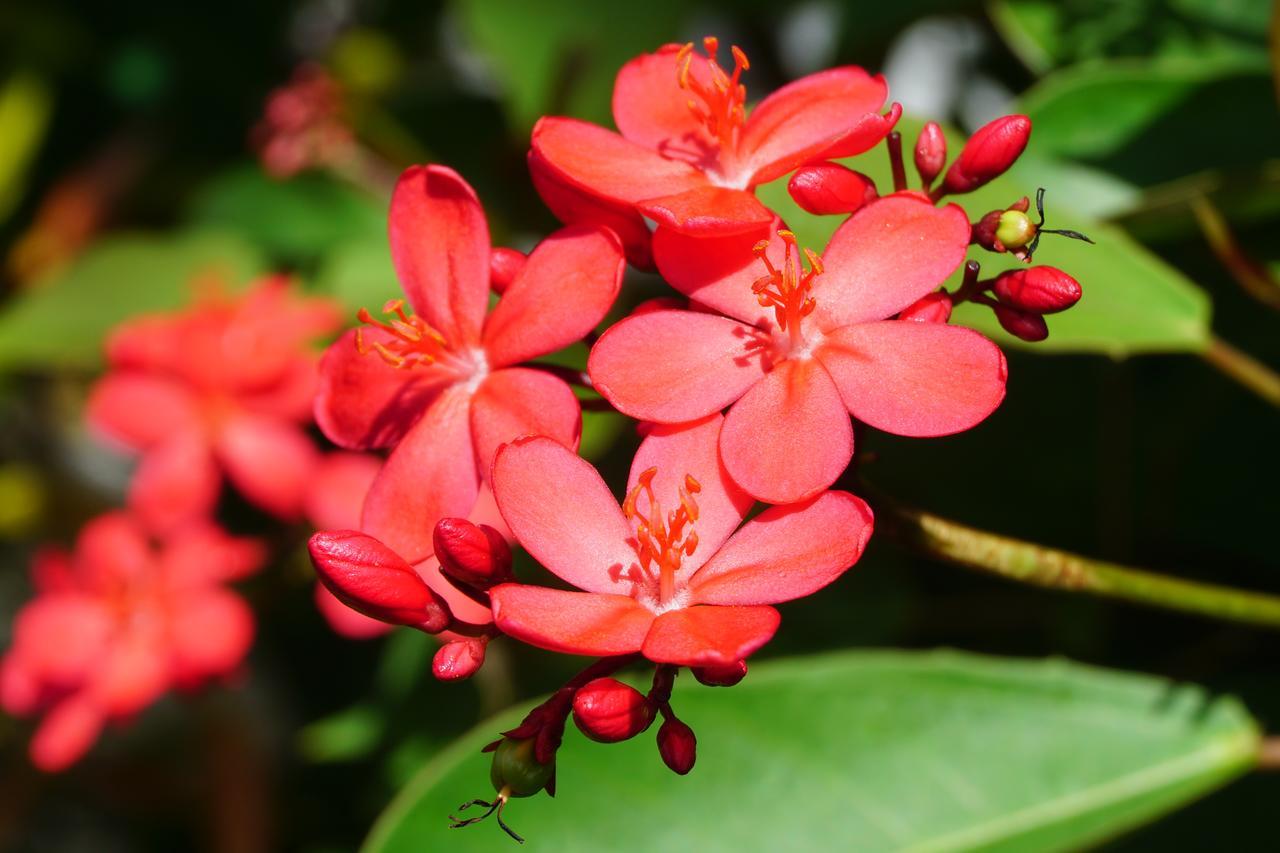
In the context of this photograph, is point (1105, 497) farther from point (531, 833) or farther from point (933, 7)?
point (531, 833)

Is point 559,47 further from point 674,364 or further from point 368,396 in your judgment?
point 674,364

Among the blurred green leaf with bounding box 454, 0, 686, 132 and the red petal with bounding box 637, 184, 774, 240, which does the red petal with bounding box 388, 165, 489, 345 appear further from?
the blurred green leaf with bounding box 454, 0, 686, 132

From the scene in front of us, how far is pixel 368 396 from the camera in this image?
809 millimetres

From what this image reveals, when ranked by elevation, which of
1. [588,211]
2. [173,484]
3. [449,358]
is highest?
[588,211]

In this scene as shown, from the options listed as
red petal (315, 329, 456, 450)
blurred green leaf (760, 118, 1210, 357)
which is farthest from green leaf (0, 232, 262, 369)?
blurred green leaf (760, 118, 1210, 357)

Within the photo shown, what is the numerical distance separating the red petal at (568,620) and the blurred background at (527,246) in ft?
1.16

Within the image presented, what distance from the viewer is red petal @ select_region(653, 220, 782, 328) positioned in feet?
2.32

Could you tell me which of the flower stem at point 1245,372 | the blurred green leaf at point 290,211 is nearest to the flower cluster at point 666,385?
the flower stem at point 1245,372

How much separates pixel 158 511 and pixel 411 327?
804 mm

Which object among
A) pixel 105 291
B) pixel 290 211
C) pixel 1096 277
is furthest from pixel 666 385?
pixel 290 211

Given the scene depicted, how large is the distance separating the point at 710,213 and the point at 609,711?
0.27m

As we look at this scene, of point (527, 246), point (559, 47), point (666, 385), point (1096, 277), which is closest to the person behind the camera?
point (666, 385)

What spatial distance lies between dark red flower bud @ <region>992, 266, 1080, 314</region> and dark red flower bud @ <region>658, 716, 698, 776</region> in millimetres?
283

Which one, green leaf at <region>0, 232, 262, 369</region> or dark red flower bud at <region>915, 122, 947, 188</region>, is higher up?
dark red flower bud at <region>915, 122, 947, 188</region>
